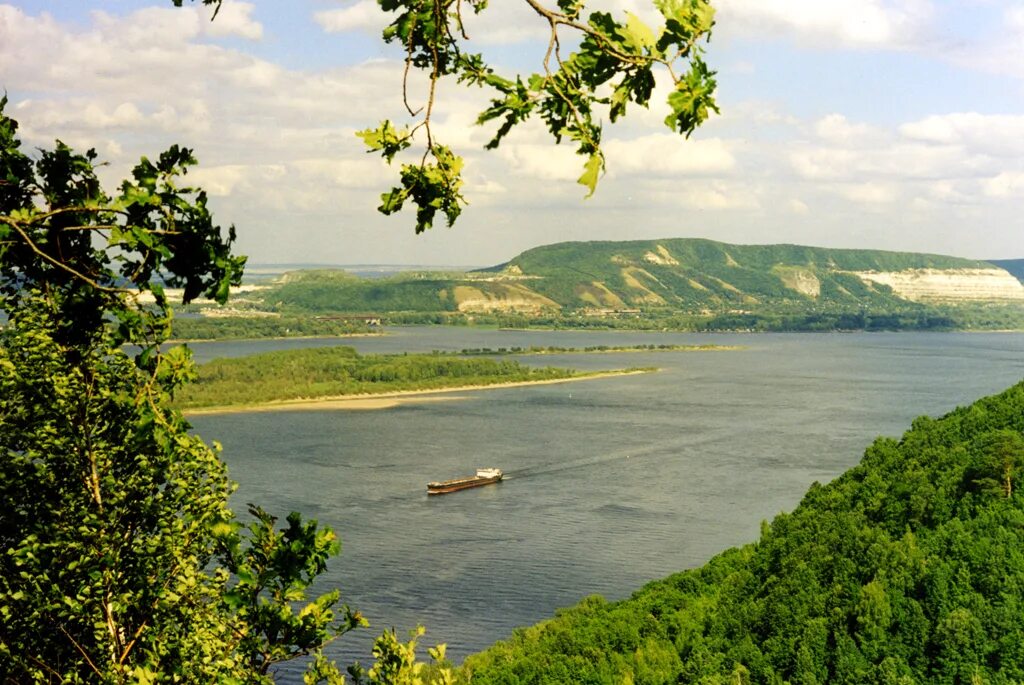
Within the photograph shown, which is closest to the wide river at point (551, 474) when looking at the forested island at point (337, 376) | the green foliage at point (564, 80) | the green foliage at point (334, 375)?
the forested island at point (337, 376)

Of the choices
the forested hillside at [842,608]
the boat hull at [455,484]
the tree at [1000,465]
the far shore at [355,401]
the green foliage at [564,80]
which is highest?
the green foliage at [564,80]

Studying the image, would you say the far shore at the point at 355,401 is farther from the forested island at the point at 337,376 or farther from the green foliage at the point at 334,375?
the green foliage at the point at 334,375

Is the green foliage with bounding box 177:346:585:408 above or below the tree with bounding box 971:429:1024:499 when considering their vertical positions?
below

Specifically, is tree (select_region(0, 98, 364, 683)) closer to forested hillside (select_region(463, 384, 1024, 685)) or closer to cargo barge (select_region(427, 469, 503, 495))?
forested hillside (select_region(463, 384, 1024, 685))

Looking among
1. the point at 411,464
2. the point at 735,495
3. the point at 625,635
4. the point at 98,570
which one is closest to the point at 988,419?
the point at 735,495

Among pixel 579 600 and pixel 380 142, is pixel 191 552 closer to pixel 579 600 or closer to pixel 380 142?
pixel 380 142

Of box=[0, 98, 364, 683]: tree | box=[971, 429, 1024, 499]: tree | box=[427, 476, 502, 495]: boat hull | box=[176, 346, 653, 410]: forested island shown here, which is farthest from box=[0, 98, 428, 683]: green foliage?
box=[176, 346, 653, 410]: forested island

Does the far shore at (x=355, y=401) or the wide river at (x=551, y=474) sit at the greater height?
the wide river at (x=551, y=474)
